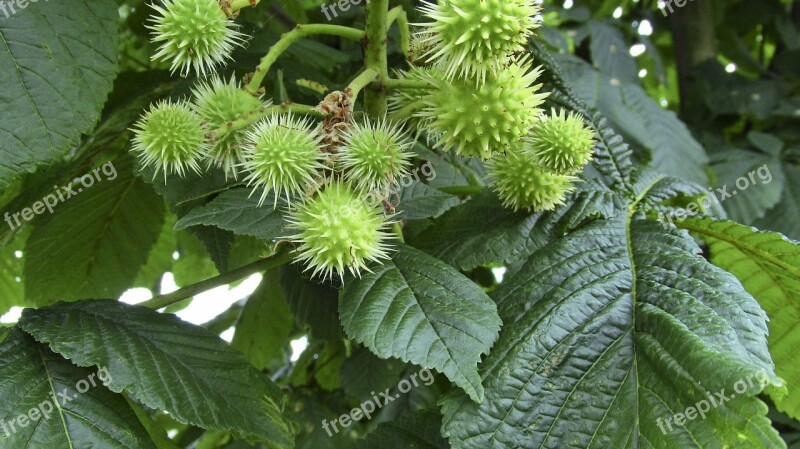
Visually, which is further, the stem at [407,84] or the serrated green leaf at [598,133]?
the serrated green leaf at [598,133]

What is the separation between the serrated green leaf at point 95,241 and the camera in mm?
2082

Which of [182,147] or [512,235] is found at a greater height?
[182,147]

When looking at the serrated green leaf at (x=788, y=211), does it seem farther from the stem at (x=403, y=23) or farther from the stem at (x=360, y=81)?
the stem at (x=360, y=81)

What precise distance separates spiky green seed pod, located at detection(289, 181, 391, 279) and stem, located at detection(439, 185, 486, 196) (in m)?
→ 0.49

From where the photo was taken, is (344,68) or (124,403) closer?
(124,403)

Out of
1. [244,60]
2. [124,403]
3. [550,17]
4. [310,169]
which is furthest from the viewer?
[550,17]

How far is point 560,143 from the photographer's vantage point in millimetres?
1500

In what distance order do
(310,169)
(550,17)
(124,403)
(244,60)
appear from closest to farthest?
(310,169)
(124,403)
(244,60)
(550,17)

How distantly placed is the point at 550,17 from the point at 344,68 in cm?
127

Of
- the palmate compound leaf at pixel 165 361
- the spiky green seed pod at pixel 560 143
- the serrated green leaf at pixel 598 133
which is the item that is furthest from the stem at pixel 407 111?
the palmate compound leaf at pixel 165 361

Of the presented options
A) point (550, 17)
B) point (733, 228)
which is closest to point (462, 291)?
point (733, 228)

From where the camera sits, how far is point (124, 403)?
4.96 feet

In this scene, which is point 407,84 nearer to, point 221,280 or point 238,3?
point 238,3

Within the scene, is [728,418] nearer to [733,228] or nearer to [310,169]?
[733,228]
